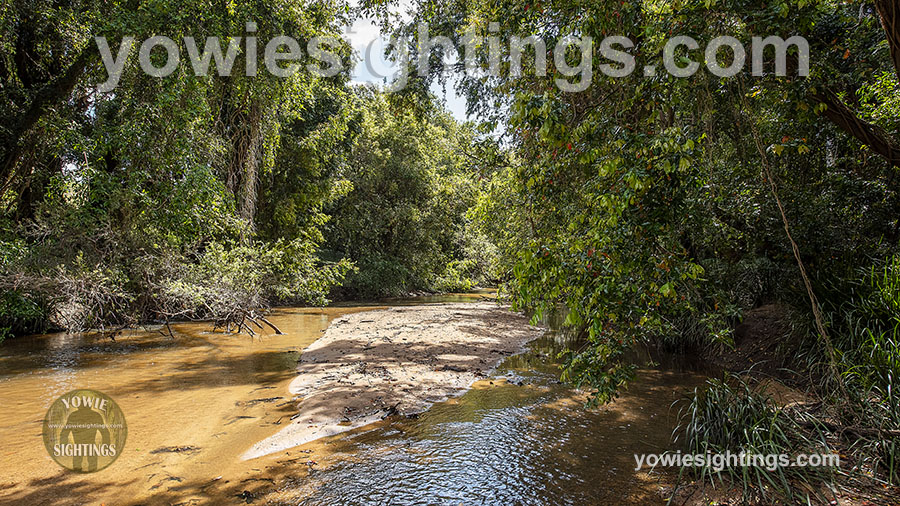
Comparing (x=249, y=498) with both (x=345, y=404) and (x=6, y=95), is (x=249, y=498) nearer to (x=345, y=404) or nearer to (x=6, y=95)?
(x=345, y=404)

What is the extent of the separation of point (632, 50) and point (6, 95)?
1361 cm

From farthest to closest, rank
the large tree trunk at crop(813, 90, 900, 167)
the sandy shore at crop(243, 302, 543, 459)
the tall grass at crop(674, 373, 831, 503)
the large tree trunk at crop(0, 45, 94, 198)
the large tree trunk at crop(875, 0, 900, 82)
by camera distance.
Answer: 1. the large tree trunk at crop(0, 45, 94, 198)
2. the sandy shore at crop(243, 302, 543, 459)
3. the large tree trunk at crop(813, 90, 900, 167)
4. the tall grass at crop(674, 373, 831, 503)
5. the large tree trunk at crop(875, 0, 900, 82)

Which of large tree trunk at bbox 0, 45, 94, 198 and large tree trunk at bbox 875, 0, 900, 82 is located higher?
large tree trunk at bbox 0, 45, 94, 198

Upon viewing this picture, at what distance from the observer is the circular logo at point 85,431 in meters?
4.27

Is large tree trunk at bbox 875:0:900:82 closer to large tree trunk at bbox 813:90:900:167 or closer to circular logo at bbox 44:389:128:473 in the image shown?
large tree trunk at bbox 813:90:900:167

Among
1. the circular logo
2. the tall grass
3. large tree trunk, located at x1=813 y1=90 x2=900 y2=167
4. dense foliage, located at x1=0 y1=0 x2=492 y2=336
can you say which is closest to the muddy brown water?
the circular logo

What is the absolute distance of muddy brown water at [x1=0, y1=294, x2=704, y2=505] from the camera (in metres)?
3.69

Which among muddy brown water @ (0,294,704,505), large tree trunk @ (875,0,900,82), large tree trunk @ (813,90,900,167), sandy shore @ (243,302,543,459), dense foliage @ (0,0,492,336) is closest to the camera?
large tree trunk @ (875,0,900,82)

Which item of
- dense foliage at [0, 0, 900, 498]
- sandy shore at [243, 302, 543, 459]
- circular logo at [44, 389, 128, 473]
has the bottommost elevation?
sandy shore at [243, 302, 543, 459]

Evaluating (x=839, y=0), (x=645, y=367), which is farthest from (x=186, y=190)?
(x=839, y=0)

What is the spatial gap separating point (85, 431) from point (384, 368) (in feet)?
13.6

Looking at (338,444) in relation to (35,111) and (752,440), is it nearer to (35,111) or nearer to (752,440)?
(752,440)

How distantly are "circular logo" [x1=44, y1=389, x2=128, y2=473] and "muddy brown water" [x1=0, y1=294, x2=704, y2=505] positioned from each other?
120mm

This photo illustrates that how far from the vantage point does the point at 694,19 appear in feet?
10.2
